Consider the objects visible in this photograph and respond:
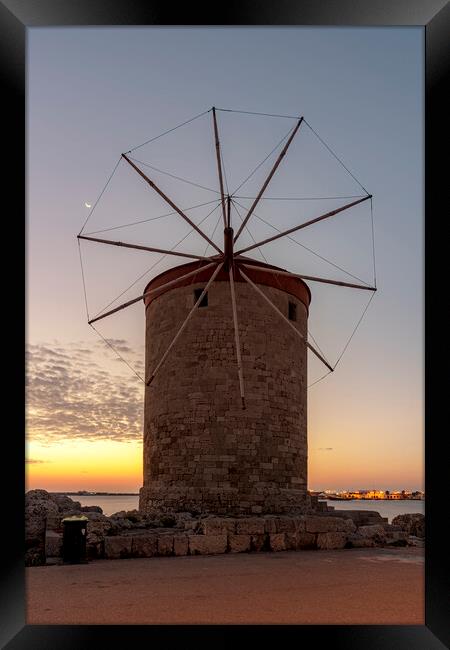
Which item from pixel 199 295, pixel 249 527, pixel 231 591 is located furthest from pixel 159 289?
pixel 231 591

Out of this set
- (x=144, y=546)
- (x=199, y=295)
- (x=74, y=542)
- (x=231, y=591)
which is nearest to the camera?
(x=231, y=591)

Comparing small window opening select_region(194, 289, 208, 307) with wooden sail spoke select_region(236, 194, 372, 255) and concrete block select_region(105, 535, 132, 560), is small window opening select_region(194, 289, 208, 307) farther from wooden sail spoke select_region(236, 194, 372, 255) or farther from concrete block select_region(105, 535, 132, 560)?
concrete block select_region(105, 535, 132, 560)

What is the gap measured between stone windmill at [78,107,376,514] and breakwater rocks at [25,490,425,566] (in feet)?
8.52

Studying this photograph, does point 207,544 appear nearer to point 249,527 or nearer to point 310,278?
point 249,527

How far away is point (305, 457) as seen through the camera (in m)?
16.9

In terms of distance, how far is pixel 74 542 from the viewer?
9.02 meters

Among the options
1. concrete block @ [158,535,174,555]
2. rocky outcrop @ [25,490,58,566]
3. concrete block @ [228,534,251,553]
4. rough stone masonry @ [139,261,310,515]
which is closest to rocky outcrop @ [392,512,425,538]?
rough stone masonry @ [139,261,310,515]

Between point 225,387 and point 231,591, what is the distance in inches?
350
